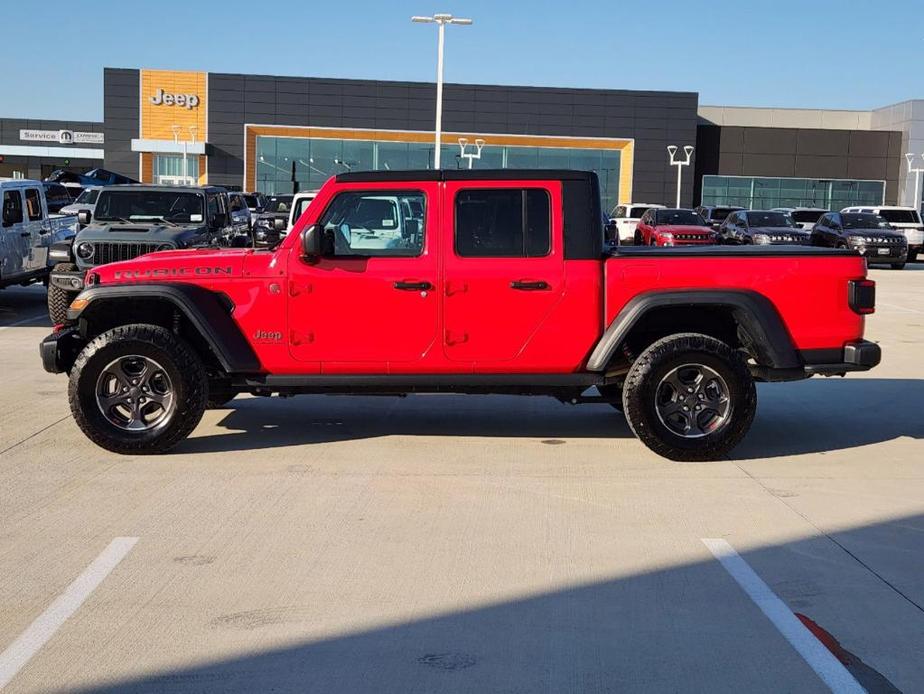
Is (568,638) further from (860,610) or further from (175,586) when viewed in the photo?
(175,586)

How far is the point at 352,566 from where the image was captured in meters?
5.58

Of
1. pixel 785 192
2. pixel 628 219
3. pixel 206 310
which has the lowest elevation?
pixel 206 310

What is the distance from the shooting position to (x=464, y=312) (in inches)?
311

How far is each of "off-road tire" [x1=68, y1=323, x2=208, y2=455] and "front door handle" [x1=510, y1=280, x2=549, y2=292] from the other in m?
2.23

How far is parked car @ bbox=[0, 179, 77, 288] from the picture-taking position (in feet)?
54.9

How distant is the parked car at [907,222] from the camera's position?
3638 centimetres

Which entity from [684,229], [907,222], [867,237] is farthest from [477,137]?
[684,229]

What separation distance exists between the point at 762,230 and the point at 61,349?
27.2 meters

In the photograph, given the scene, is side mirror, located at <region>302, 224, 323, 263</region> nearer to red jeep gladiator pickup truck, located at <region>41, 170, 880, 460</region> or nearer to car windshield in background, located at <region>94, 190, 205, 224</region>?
red jeep gladiator pickup truck, located at <region>41, 170, 880, 460</region>

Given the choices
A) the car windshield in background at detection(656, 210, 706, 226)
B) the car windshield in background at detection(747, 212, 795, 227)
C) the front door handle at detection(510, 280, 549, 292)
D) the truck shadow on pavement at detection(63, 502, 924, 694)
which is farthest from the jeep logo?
the truck shadow on pavement at detection(63, 502, 924, 694)

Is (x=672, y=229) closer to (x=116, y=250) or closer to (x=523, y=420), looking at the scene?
(x=116, y=250)

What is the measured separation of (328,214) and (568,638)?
4121mm

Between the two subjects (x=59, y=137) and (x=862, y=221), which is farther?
(x=59, y=137)

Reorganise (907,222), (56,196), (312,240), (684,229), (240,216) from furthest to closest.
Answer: (907,222)
(56,196)
(684,229)
(240,216)
(312,240)
